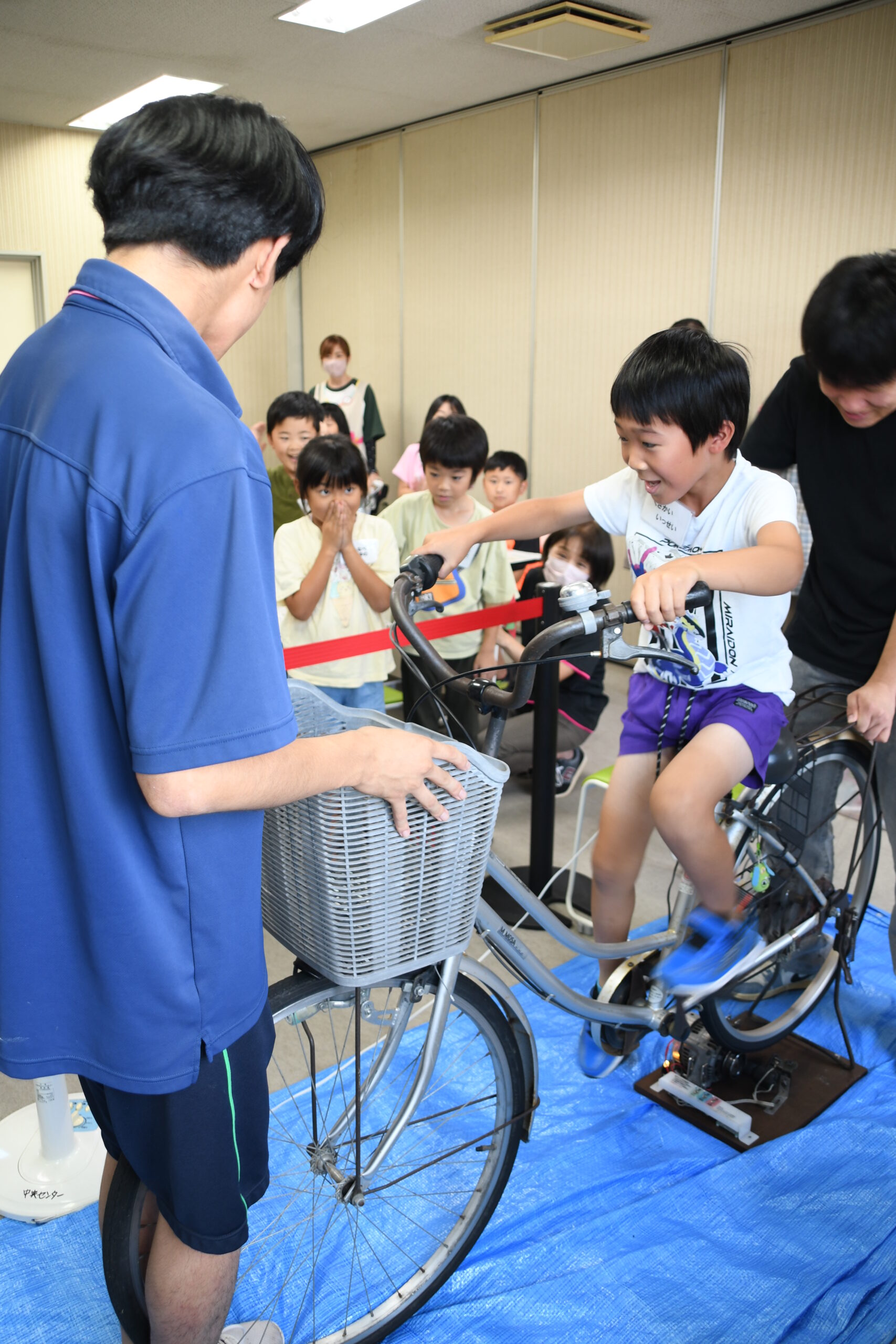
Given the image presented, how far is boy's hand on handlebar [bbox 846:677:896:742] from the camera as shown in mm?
1839

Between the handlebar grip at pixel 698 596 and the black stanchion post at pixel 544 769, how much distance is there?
1336 mm

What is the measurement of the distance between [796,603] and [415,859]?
1426 millimetres

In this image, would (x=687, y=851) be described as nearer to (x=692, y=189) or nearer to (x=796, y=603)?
(x=796, y=603)

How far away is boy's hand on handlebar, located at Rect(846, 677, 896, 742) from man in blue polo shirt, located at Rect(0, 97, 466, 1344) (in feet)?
3.75

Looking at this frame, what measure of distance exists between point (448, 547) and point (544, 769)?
1.34m

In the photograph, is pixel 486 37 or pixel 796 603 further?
pixel 486 37

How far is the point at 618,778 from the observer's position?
1862 millimetres

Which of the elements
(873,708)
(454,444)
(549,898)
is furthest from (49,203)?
(873,708)

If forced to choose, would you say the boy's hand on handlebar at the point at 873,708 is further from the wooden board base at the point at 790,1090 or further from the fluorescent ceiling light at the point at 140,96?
the fluorescent ceiling light at the point at 140,96

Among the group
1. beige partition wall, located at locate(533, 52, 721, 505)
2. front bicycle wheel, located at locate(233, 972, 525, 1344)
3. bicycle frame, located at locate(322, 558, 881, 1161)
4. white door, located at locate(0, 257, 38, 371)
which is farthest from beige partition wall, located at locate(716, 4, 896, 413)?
white door, located at locate(0, 257, 38, 371)

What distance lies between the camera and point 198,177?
904mm

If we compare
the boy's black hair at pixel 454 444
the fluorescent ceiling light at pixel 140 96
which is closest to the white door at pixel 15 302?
the fluorescent ceiling light at pixel 140 96

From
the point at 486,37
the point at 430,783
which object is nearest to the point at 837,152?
the point at 486,37

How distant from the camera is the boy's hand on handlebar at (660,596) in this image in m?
1.31
